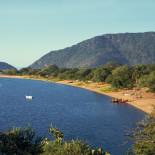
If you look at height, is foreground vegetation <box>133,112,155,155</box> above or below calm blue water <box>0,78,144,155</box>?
above

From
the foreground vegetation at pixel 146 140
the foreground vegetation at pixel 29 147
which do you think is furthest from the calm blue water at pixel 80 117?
the foreground vegetation at pixel 29 147

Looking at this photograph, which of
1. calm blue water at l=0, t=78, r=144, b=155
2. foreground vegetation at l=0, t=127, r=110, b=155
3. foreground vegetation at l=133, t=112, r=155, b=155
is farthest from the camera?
calm blue water at l=0, t=78, r=144, b=155

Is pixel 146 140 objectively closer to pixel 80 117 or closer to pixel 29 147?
pixel 29 147

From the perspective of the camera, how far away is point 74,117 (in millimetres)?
133250

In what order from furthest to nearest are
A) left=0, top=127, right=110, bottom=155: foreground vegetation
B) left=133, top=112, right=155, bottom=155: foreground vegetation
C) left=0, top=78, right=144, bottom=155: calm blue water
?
1. left=0, top=78, right=144, bottom=155: calm blue water
2. left=133, top=112, right=155, bottom=155: foreground vegetation
3. left=0, top=127, right=110, bottom=155: foreground vegetation

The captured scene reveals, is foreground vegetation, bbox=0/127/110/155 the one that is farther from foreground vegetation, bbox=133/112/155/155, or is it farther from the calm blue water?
the calm blue water

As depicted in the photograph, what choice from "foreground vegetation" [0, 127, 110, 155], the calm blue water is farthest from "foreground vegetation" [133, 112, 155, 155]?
the calm blue water

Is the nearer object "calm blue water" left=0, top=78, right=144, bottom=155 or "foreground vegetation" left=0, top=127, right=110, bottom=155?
"foreground vegetation" left=0, top=127, right=110, bottom=155

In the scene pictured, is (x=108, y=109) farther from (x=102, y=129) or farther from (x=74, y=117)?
(x=102, y=129)

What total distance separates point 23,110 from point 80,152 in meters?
96.1

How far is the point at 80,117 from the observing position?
440 feet

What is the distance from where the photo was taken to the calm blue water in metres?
102

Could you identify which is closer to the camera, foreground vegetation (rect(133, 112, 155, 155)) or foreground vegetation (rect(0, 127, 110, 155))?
foreground vegetation (rect(0, 127, 110, 155))

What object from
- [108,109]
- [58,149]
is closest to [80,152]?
[58,149]
